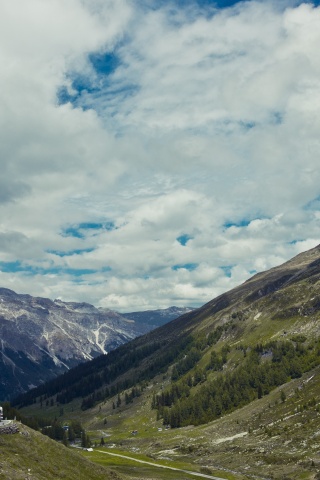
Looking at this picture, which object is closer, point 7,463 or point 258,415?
point 7,463

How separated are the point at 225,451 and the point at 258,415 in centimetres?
3820

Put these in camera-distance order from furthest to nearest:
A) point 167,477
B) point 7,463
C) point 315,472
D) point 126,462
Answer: point 126,462 → point 167,477 → point 315,472 → point 7,463

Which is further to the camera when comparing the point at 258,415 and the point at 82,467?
the point at 258,415

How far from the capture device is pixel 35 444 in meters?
78.4

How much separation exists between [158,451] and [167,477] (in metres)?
68.9

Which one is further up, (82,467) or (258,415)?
(82,467)

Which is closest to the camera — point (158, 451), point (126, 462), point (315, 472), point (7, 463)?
point (7, 463)

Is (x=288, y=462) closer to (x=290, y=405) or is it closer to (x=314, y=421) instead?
(x=314, y=421)

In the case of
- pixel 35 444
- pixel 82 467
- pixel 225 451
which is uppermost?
pixel 35 444

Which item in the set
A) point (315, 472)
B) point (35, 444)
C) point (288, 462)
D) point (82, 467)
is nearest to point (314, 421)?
point (288, 462)

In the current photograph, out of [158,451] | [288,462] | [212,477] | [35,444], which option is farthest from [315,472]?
[158,451]

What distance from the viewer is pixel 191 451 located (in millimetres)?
161375

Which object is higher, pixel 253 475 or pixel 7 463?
pixel 7 463

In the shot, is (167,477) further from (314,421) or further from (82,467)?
(314,421)
